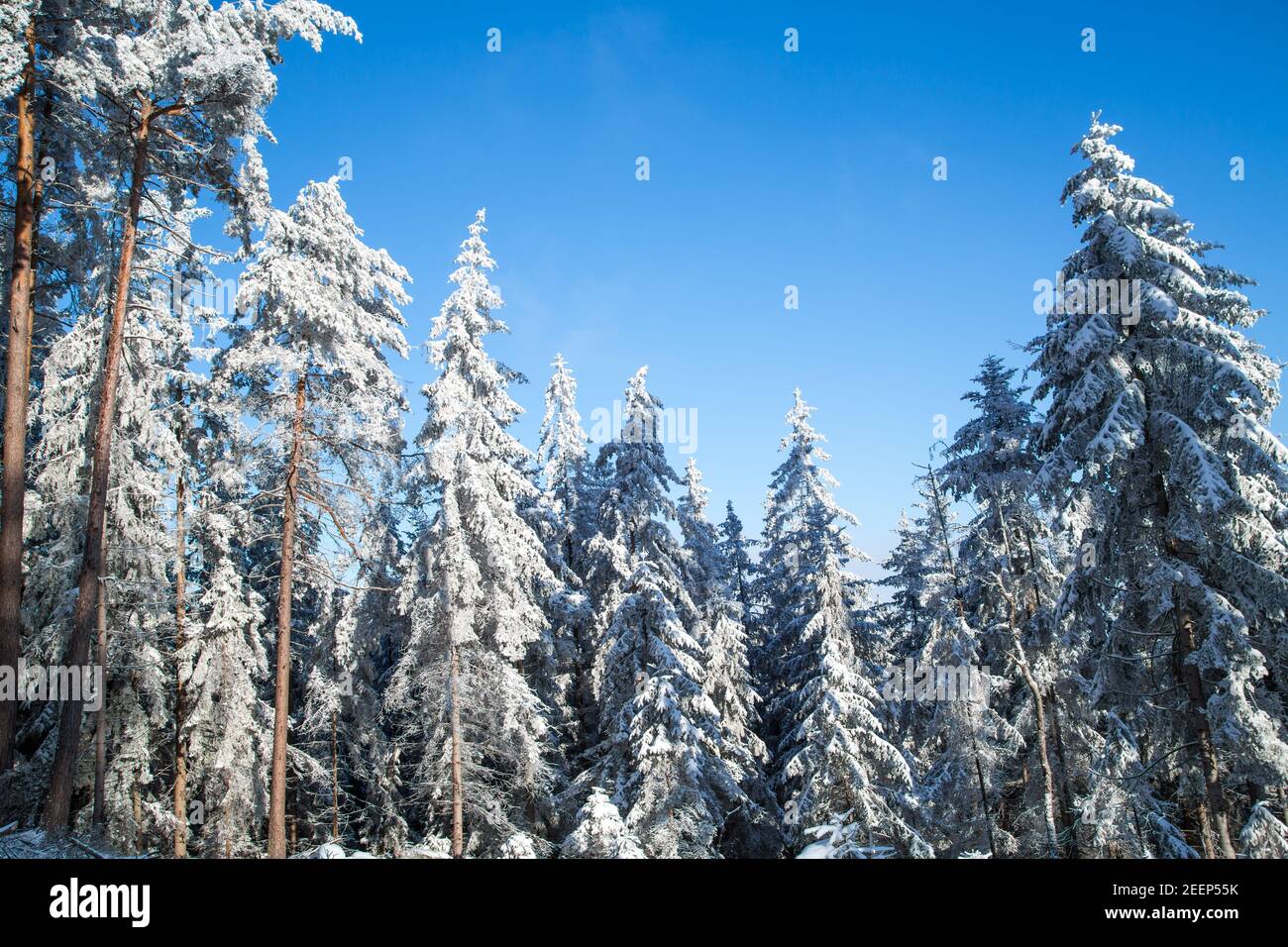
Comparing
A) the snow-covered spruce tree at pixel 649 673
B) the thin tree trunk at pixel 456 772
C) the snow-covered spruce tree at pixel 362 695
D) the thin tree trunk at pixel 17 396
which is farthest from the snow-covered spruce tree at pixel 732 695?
the thin tree trunk at pixel 17 396

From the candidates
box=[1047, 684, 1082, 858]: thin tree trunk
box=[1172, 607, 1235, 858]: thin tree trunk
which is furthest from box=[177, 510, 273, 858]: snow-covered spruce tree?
box=[1172, 607, 1235, 858]: thin tree trunk

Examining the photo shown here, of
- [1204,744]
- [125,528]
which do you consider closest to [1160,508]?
[1204,744]

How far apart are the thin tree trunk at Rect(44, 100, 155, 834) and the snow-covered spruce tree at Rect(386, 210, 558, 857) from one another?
24.5 ft

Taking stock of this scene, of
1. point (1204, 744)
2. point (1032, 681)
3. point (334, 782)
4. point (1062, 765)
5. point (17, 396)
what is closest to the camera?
point (17, 396)

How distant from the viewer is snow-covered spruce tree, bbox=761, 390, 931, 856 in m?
19.3

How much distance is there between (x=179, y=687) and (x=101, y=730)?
2336mm

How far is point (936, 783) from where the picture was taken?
22.4 meters

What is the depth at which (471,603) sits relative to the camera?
64.6 feet

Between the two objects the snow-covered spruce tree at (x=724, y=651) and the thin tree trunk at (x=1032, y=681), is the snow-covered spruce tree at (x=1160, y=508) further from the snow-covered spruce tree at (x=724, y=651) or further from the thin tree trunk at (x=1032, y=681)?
the snow-covered spruce tree at (x=724, y=651)

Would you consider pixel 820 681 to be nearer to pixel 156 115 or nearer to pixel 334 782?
pixel 334 782

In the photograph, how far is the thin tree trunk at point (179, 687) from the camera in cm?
2011

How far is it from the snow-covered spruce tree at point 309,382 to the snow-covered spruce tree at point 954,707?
15.5 meters
